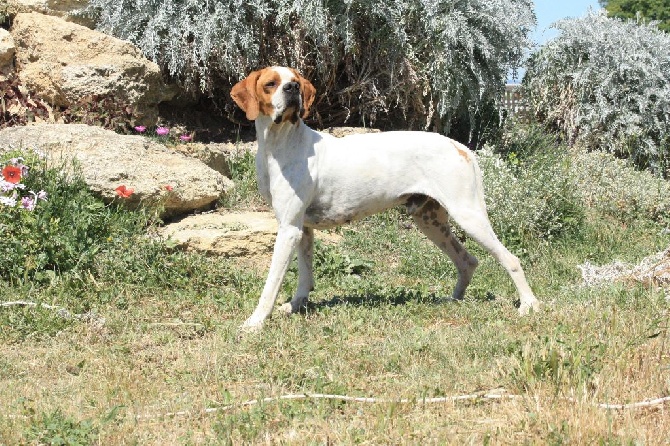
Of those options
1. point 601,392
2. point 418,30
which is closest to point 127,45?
point 418,30

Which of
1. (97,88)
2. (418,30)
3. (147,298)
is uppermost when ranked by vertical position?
(418,30)

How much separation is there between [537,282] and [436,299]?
3.87 ft

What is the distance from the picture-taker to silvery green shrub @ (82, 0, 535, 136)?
899 centimetres

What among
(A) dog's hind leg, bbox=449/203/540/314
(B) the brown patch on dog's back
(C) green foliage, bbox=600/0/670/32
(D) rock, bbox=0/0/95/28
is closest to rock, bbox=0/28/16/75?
(D) rock, bbox=0/0/95/28

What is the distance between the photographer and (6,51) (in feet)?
28.3

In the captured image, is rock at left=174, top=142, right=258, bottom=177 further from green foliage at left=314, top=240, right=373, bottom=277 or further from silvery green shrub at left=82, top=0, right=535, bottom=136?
green foliage at left=314, top=240, right=373, bottom=277

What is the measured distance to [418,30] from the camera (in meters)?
9.38

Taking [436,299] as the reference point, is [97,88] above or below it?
above

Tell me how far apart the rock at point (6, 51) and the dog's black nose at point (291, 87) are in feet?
15.1

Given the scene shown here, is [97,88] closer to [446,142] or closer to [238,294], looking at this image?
[238,294]

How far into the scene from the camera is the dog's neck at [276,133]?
532 centimetres

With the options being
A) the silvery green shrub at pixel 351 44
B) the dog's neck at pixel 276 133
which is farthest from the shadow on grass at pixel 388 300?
the silvery green shrub at pixel 351 44

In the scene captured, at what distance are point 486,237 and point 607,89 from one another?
6.12 m

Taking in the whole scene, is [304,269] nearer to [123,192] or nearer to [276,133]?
[276,133]
